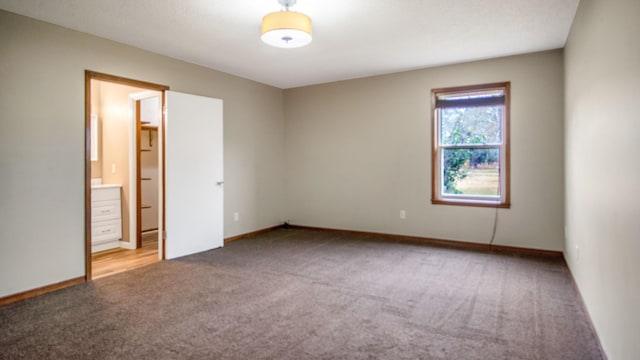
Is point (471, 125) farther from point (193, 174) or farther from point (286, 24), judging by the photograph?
point (193, 174)

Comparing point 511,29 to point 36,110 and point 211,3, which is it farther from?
point 36,110

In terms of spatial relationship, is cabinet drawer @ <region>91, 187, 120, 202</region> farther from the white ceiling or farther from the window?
the window

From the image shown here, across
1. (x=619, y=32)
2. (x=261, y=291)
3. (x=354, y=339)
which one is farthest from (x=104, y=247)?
(x=619, y=32)

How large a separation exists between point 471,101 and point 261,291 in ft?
11.9

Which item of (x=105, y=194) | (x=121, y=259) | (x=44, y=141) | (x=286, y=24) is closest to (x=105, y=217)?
(x=105, y=194)

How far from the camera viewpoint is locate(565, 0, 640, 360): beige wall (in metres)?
1.58

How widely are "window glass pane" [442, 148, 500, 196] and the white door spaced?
3.18m

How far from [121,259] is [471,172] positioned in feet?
15.3

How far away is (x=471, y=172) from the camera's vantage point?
4.91m

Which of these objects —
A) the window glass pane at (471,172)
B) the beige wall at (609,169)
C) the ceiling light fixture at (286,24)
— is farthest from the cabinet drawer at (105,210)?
the beige wall at (609,169)

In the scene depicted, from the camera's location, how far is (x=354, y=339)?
2340mm

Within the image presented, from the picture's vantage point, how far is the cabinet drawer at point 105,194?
4696mm

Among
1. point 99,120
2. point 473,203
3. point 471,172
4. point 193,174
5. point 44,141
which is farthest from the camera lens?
point 99,120

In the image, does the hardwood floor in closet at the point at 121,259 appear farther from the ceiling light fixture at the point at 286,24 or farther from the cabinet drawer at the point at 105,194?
the ceiling light fixture at the point at 286,24
